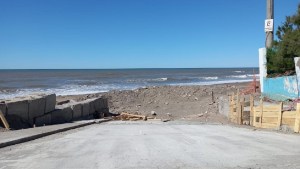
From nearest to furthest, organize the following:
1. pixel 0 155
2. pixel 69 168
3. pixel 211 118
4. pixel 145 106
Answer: pixel 69 168 < pixel 0 155 < pixel 211 118 < pixel 145 106

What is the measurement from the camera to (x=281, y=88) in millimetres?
20312

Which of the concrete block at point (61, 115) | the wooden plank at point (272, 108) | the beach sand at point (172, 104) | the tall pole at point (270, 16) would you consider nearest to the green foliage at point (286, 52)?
the tall pole at point (270, 16)

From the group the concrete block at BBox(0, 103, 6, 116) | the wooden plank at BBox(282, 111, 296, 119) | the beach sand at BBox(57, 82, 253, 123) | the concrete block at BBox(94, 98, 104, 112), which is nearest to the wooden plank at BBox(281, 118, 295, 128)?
the wooden plank at BBox(282, 111, 296, 119)

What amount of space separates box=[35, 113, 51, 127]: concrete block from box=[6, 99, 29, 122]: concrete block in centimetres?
60

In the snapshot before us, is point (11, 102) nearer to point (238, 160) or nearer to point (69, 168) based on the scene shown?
point (69, 168)

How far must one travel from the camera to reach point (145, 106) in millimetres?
30625

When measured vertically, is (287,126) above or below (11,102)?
below

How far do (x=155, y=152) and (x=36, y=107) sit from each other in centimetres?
723

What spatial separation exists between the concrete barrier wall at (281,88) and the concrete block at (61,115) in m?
9.83

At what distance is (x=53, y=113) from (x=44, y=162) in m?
8.23

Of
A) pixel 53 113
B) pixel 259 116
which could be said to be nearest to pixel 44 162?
pixel 53 113

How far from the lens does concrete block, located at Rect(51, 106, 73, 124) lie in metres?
16.6

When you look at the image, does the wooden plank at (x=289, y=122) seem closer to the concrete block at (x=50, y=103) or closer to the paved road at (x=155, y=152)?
the paved road at (x=155, y=152)

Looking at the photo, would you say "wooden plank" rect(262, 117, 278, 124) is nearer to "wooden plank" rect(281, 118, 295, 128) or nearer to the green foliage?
"wooden plank" rect(281, 118, 295, 128)
